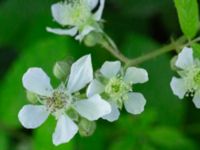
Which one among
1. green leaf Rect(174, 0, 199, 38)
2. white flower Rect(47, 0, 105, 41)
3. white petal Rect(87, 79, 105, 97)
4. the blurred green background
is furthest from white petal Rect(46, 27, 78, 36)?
green leaf Rect(174, 0, 199, 38)

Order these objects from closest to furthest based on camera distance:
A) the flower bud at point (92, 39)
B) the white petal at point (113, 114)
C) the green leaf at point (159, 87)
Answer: the white petal at point (113, 114) < the flower bud at point (92, 39) < the green leaf at point (159, 87)

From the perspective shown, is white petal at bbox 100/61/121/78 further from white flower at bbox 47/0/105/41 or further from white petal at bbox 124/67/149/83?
white flower at bbox 47/0/105/41

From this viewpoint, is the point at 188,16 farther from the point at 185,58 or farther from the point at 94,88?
the point at 94,88

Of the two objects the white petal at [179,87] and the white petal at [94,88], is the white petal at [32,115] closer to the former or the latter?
the white petal at [94,88]

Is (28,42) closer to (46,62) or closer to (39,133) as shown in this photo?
(46,62)

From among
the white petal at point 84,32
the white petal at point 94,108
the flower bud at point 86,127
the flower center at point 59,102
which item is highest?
the white petal at point 84,32

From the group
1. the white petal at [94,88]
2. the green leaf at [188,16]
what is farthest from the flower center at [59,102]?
the green leaf at [188,16]

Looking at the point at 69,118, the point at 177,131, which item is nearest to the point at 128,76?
the point at 69,118
